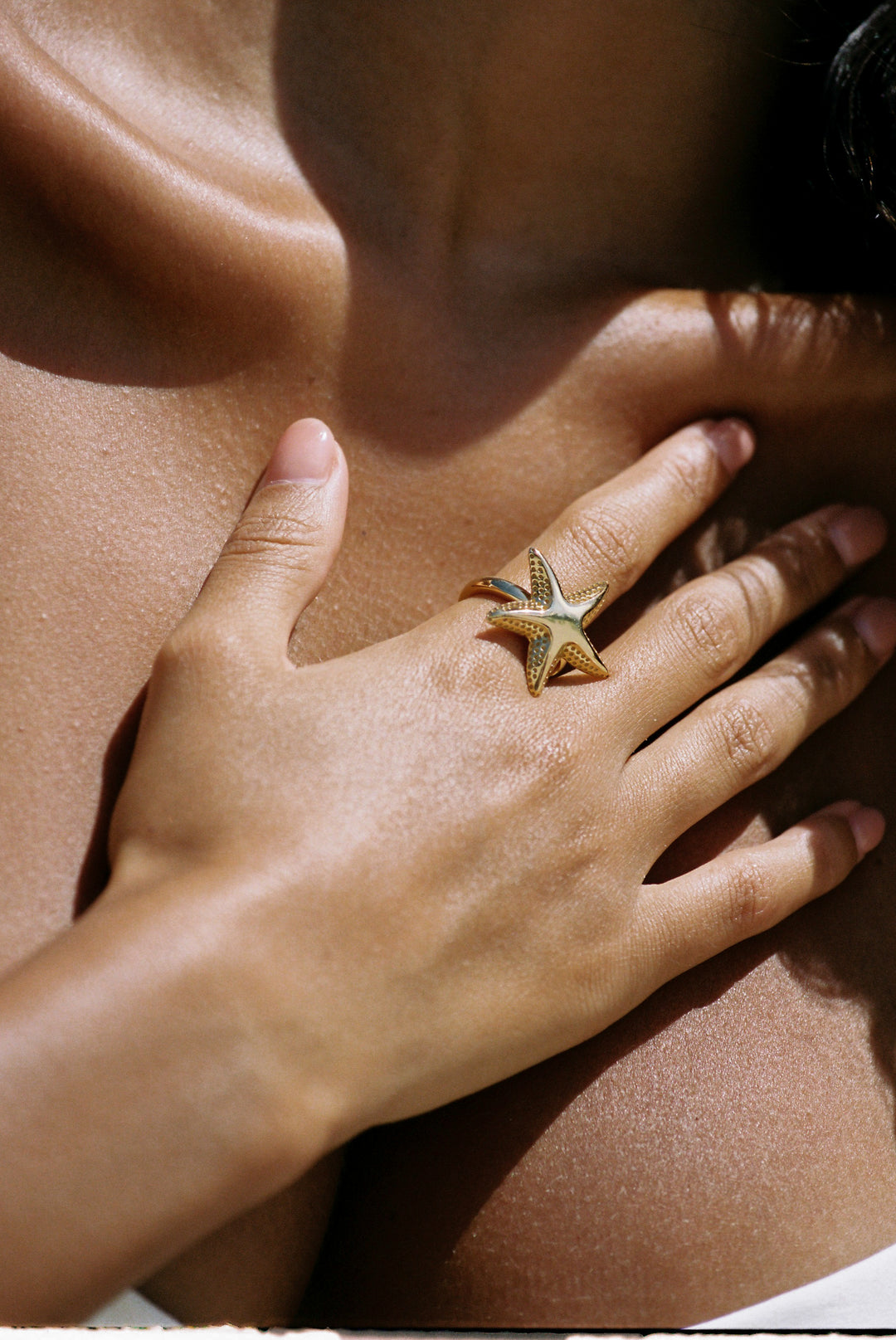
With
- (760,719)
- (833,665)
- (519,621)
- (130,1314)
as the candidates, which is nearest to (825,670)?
(833,665)

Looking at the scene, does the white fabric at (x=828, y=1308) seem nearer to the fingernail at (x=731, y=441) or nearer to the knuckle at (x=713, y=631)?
the knuckle at (x=713, y=631)

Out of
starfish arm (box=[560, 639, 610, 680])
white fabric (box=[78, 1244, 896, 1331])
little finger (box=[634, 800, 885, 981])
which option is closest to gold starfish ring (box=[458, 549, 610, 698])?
starfish arm (box=[560, 639, 610, 680])

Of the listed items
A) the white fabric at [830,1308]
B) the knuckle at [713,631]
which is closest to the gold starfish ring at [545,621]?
the knuckle at [713,631]

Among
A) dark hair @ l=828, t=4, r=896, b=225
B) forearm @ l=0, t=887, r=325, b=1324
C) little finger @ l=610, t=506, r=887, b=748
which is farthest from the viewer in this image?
dark hair @ l=828, t=4, r=896, b=225

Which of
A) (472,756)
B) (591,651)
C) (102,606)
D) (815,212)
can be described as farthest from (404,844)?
(815,212)

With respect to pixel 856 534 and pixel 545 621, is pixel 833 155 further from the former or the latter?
pixel 545 621

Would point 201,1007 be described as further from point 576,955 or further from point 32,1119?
point 576,955

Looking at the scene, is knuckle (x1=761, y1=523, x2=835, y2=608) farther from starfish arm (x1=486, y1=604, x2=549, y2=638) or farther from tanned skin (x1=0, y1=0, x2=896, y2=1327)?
starfish arm (x1=486, y1=604, x2=549, y2=638)
